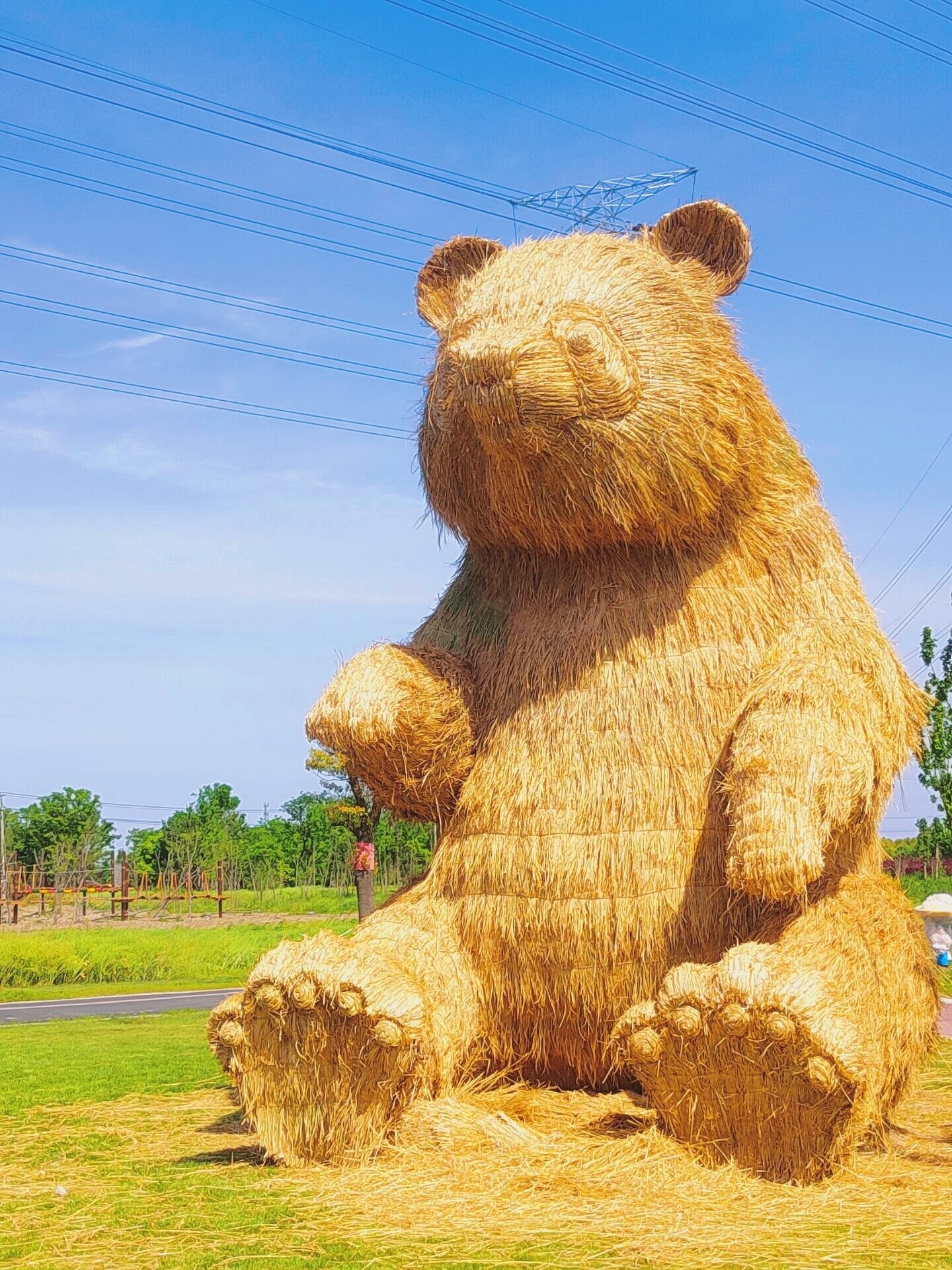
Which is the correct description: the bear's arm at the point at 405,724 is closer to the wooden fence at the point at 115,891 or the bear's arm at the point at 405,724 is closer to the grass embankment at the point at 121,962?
the grass embankment at the point at 121,962

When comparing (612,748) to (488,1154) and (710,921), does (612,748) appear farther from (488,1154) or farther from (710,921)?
(488,1154)

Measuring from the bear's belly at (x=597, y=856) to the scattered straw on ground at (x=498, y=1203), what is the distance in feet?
1.11

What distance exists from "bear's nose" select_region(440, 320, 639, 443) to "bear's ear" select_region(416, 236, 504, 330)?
0.98 metres

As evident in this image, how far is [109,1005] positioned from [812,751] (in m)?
11.2

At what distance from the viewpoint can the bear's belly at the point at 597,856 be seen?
15.2ft

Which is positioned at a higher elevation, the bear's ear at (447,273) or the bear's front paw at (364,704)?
the bear's ear at (447,273)

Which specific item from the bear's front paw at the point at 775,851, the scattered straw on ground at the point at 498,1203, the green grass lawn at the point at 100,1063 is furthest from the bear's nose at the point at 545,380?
the green grass lawn at the point at 100,1063

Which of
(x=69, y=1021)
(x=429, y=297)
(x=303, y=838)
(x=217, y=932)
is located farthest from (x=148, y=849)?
(x=429, y=297)

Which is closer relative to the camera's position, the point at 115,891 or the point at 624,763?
the point at 624,763

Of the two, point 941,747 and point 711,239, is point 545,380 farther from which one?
point 941,747

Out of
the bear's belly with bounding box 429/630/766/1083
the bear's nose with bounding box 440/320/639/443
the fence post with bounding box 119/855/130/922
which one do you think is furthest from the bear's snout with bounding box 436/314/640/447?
the fence post with bounding box 119/855/130/922

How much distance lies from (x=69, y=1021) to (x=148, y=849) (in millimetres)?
31055

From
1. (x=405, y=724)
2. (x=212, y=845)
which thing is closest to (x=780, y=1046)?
(x=405, y=724)

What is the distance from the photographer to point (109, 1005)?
1393 cm
